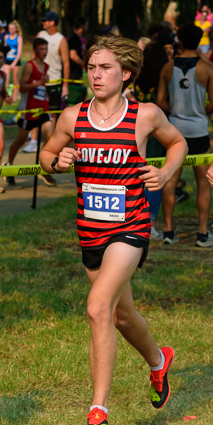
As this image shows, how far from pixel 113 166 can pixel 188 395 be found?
155cm

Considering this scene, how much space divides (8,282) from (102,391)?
3.03 meters

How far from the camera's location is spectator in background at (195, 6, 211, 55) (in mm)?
22516

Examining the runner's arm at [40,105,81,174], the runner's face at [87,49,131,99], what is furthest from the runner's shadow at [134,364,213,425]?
the runner's face at [87,49,131,99]

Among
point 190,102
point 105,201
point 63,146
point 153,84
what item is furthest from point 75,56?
point 105,201

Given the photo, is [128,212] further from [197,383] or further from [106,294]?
[197,383]

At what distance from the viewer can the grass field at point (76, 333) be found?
3855 mm

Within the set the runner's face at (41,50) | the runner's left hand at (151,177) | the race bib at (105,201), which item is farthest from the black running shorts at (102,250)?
the runner's face at (41,50)

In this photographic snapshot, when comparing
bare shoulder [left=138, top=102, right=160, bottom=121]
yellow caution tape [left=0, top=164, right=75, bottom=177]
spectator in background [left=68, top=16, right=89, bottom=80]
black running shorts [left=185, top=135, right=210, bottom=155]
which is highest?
bare shoulder [left=138, top=102, right=160, bottom=121]

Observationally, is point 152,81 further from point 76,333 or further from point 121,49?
point 121,49

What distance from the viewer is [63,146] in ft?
12.1

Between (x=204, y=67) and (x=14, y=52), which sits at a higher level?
(x=204, y=67)

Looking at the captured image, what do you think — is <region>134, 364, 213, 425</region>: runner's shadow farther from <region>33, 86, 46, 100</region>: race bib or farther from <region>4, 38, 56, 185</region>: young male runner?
<region>33, 86, 46, 100</region>: race bib

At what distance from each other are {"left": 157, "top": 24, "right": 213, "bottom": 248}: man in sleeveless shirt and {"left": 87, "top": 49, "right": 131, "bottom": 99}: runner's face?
374 centimetres

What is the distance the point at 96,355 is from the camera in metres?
3.18
